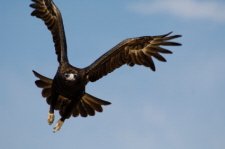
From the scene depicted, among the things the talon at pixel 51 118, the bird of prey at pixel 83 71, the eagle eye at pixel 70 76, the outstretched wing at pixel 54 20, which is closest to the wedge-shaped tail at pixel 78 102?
the bird of prey at pixel 83 71

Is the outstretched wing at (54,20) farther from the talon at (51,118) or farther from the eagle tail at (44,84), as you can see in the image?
the talon at (51,118)

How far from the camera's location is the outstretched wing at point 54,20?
14.2m

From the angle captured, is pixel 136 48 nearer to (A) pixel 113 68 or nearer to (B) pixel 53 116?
(A) pixel 113 68

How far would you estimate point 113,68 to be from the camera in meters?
14.2

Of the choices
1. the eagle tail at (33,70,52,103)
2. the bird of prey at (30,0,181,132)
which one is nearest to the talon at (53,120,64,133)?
the bird of prey at (30,0,181,132)

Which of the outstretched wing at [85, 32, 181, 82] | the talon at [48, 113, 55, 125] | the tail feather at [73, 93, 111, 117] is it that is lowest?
the talon at [48, 113, 55, 125]

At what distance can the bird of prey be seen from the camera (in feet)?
43.6

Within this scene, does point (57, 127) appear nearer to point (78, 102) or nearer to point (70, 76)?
point (70, 76)

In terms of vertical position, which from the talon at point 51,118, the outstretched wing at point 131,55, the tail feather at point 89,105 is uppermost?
the outstretched wing at point 131,55

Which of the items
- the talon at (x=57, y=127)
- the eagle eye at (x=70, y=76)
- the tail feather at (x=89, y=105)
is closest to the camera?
the eagle eye at (x=70, y=76)

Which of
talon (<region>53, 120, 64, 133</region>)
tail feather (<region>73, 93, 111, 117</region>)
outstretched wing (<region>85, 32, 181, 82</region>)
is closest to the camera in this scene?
talon (<region>53, 120, 64, 133</region>)

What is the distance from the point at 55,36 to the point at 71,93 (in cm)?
202

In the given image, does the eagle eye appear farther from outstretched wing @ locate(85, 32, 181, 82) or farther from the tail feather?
the tail feather

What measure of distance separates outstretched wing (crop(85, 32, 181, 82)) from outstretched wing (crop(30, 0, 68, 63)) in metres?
0.76
